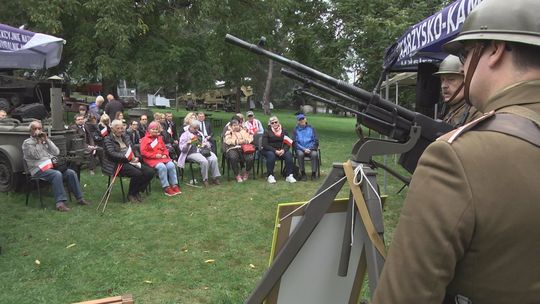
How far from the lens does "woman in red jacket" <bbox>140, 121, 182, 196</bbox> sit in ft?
29.2

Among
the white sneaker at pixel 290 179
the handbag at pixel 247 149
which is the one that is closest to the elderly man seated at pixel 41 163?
the handbag at pixel 247 149

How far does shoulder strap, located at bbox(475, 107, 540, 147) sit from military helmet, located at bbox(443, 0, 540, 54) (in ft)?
0.65

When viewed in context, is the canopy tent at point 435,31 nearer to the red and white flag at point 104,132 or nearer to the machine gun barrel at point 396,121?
the machine gun barrel at point 396,121

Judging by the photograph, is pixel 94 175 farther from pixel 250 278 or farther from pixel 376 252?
pixel 376 252

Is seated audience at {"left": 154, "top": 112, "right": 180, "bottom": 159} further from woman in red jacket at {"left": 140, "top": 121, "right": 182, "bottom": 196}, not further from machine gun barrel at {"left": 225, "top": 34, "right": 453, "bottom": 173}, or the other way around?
machine gun barrel at {"left": 225, "top": 34, "right": 453, "bottom": 173}

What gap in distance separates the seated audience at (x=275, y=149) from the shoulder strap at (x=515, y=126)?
30.3ft

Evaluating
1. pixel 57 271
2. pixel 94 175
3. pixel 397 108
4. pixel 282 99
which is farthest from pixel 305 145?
pixel 282 99

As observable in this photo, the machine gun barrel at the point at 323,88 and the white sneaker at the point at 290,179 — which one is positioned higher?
the machine gun barrel at the point at 323,88

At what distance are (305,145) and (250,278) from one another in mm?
6104

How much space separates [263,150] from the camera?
10.6 meters

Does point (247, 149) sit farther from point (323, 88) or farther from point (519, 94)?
point (519, 94)

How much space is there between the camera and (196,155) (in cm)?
994

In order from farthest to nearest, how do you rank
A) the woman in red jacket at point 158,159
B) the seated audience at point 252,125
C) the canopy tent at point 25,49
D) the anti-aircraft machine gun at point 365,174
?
the seated audience at point 252,125 < the woman in red jacket at point 158,159 < the canopy tent at point 25,49 < the anti-aircraft machine gun at point 365,174

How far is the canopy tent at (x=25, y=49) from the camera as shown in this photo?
681 centimetres
